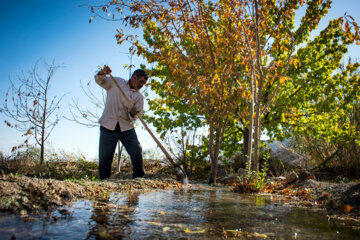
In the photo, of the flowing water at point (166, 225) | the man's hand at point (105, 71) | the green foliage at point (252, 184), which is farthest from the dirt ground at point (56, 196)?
the man's hand at point (105, 71)

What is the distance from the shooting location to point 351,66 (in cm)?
723

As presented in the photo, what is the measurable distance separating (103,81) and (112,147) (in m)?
1.28

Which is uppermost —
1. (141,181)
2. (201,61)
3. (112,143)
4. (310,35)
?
(310,35)

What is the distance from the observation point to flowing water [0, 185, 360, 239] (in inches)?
55.2

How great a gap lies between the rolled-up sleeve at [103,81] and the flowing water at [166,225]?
2941 millimetres

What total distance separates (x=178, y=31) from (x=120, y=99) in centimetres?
183

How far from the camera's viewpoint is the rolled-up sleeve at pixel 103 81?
4.67 metres

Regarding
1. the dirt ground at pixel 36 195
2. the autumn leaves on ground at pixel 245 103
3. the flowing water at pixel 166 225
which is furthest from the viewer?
the autumn leaves on ground at pixel 245 103

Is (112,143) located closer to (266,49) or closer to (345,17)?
(266,49)

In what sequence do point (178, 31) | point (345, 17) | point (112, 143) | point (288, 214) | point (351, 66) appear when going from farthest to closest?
point (351, 66)
point (178, 31)
point (112, 143)
point (345, 17)
point (288, 214)

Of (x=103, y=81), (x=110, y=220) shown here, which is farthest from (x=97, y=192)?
(x=103, y=81)

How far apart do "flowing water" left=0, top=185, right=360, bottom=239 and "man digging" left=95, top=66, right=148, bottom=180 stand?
2456 mm

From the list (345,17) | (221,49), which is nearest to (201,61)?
(221,49)

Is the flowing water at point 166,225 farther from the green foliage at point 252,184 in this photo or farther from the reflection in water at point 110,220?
the green foliage at point 252,184
